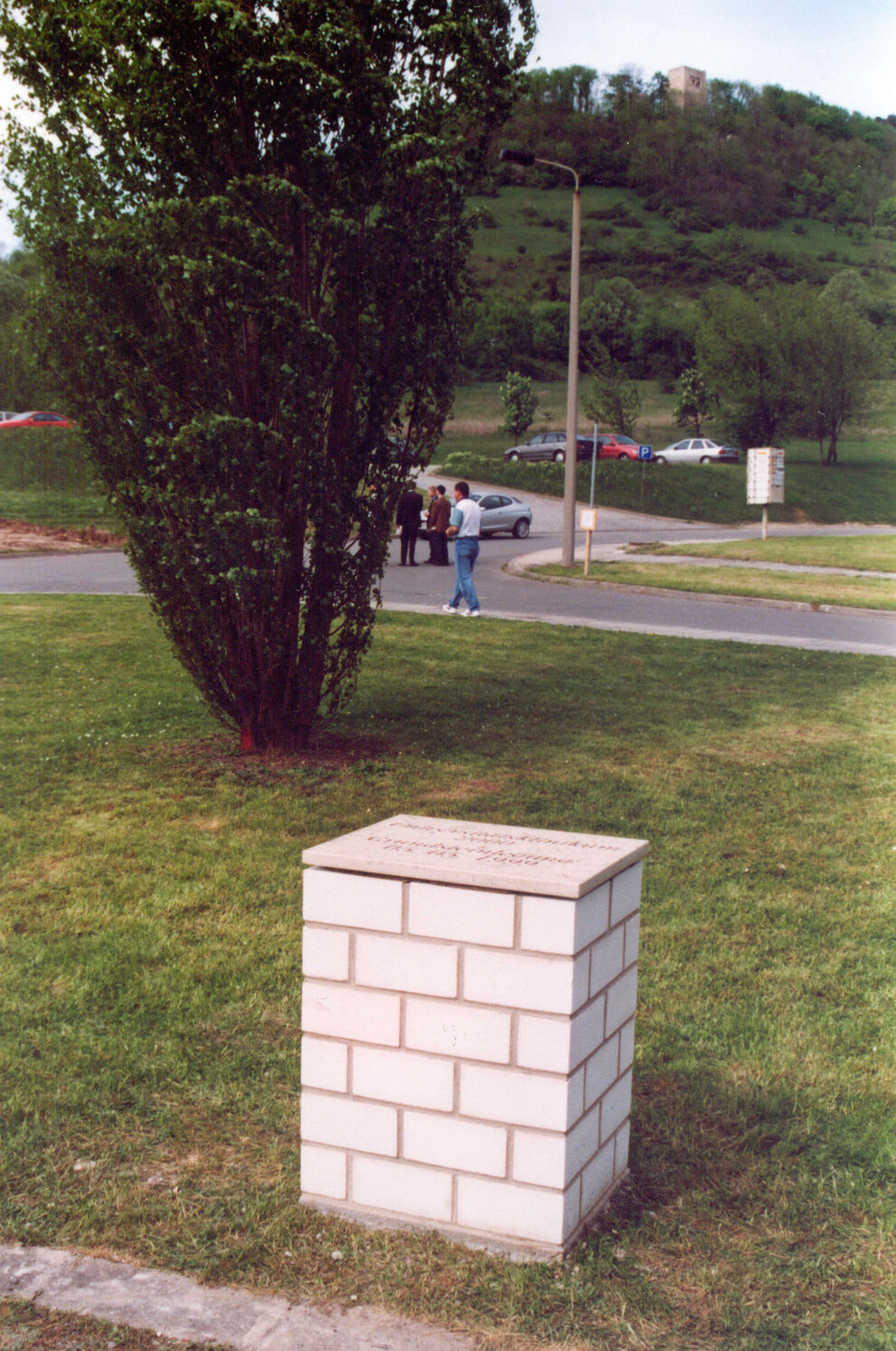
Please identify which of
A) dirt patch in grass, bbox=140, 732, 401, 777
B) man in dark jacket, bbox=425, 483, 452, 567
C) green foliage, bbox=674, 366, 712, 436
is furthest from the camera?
green foliage, bbox=674, 366, 712, 436

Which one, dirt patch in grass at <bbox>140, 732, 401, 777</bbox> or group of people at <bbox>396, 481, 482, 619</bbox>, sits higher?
group of people at <bbox>396, 481, 482, 619</bbox>

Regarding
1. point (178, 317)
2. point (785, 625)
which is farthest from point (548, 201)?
point (178, 317)

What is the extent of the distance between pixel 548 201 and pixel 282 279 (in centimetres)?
15140

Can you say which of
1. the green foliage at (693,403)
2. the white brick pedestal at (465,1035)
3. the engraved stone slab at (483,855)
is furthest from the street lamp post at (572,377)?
the green foliage at (693,403)

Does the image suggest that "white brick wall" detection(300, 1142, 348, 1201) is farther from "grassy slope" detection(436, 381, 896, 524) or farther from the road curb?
"grassy slope" detection(436, 381, 896, 524)

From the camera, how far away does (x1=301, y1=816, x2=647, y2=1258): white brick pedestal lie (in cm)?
269

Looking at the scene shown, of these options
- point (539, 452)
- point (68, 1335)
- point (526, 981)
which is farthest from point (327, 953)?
point (539, 452)

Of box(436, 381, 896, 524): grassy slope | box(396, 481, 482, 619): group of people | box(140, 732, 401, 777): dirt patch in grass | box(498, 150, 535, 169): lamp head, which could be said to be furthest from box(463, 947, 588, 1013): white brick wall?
box(436, 381, 896, 524): grassy slope

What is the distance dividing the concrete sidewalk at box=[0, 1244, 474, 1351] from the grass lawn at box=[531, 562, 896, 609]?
54.9 ft

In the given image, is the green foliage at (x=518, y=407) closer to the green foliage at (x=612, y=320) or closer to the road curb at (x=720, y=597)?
the green foliage at (x=612, y=320)

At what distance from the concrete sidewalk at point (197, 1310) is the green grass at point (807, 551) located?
23.1m

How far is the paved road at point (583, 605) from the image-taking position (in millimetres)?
14969

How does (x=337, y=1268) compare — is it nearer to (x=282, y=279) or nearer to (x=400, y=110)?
(x=282, y=279)

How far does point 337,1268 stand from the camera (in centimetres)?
269
